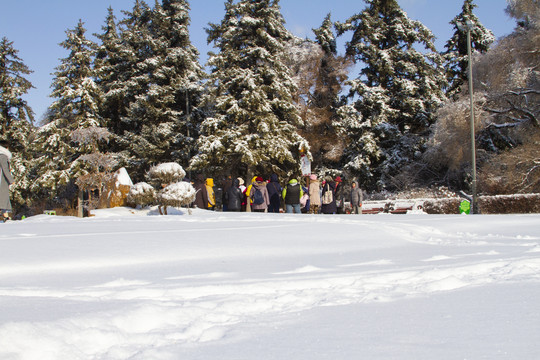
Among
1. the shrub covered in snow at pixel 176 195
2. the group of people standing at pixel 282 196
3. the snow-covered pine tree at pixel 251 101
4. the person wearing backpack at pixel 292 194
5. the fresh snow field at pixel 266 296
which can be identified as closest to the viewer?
the fresh snow field at pixel 266 296

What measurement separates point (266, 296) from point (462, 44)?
3950 cm

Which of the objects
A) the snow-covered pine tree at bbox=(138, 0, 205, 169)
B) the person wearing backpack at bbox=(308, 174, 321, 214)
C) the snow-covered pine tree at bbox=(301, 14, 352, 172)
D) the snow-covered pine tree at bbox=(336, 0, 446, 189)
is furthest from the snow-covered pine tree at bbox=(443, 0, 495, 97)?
the person wearing backpack at bbox=(308, 174, 321, 214)

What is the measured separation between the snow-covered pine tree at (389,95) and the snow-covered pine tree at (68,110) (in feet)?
57.5

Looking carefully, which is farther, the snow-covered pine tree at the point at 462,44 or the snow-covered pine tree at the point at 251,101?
the snow-covered pine tree at the point at 462,44

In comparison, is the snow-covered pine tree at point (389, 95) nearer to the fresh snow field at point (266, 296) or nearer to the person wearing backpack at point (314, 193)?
the person wearing backpack at point (314, 193)

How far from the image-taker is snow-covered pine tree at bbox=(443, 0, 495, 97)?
37.4 m

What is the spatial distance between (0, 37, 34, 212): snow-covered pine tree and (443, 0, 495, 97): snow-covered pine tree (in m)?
32.3

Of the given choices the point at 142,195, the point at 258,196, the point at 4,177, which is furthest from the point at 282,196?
the point at 4,177

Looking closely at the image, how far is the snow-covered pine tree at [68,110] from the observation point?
32969mm

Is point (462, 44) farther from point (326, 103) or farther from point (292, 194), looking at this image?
point (292, 194)

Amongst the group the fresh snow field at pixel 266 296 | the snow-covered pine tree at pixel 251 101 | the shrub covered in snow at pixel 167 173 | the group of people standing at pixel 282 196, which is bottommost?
the fresh snow field at pixel 266 296

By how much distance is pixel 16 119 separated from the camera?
3731 centimetres

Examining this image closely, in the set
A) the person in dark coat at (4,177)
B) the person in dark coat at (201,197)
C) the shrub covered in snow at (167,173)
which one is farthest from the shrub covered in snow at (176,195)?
the person in dark coat at (4,177)

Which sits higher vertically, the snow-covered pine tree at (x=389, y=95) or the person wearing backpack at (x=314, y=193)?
the snow-covered pine tree at (x=389, y=95)
